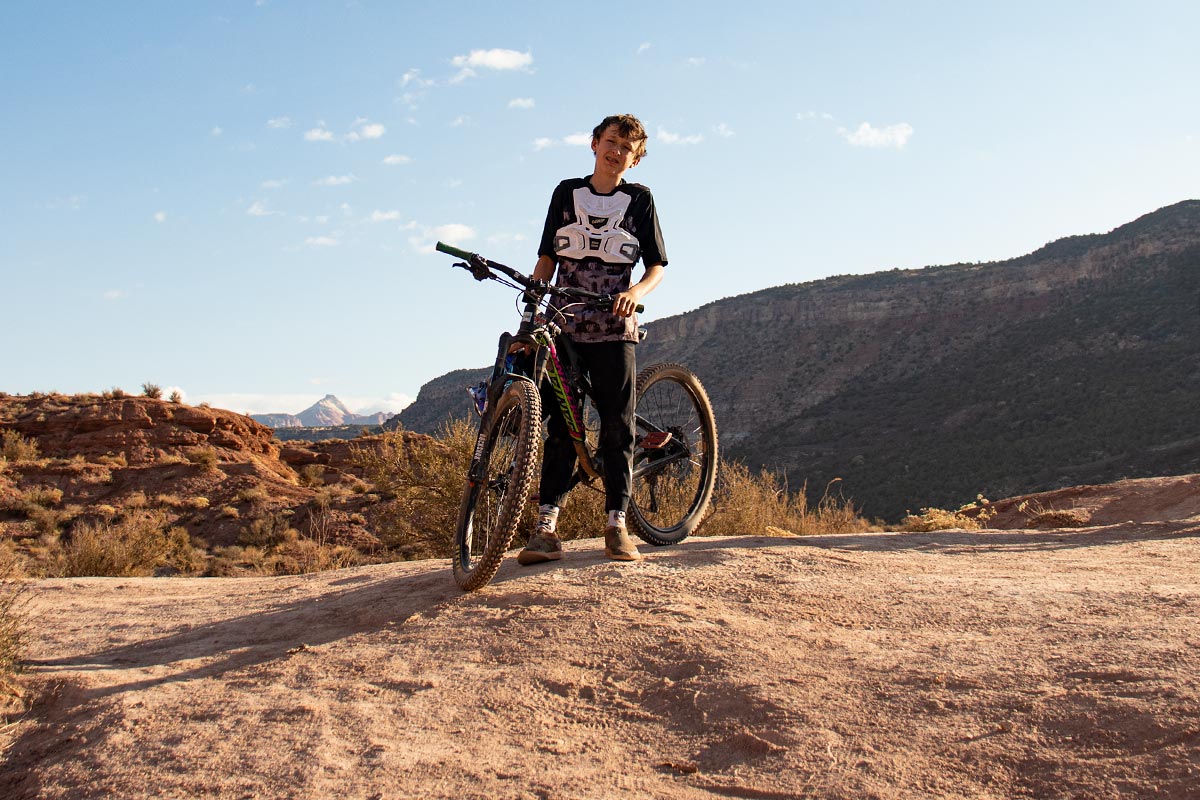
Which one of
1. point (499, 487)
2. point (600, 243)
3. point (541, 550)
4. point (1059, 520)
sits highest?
point (600, 243)

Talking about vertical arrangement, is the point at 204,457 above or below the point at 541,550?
above

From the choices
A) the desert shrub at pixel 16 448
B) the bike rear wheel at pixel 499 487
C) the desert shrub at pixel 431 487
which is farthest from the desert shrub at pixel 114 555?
the desert shrub at pixel 16 448

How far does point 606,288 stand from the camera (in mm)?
4652

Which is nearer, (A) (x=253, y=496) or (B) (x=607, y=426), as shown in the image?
(B) (x=607, y=426)

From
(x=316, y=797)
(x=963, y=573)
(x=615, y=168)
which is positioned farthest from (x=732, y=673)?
(x=615, y=168)

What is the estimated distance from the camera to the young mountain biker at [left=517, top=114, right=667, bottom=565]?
4.58 meters

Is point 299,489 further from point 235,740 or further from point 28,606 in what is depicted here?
point 235,740

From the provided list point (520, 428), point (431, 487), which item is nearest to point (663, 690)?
point (520, 428)

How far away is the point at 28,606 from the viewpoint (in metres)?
5.21

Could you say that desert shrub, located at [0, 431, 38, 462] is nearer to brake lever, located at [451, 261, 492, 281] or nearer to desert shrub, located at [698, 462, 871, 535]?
desert shrub, located at [698, 462, 871, 535]

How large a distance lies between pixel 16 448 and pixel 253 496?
7.57 meters

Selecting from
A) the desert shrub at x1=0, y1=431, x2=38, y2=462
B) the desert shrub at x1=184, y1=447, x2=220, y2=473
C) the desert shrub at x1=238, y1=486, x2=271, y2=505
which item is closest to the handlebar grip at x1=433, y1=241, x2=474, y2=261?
the desert shrub at x1=238, y1=486, x2=271, y2=505

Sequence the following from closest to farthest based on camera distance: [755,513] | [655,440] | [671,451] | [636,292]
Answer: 1. [636,292]
2. [655,440]
3. [671,451]
4. [755,513]

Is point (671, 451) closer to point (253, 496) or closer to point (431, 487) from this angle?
point (431, 487)
